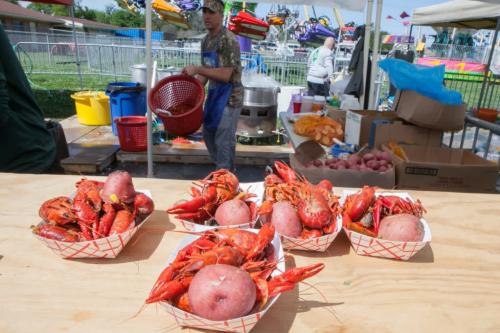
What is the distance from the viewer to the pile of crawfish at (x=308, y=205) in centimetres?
117

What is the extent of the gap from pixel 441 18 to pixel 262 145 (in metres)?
4.13

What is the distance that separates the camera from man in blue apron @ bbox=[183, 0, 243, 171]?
11.1 feet

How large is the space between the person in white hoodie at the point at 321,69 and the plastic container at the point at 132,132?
14.7 ft

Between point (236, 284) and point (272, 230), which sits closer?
point (236, 284)

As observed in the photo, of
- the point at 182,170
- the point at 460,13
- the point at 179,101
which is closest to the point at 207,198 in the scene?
the point at 179,101

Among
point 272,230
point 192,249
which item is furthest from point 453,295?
point 192,249

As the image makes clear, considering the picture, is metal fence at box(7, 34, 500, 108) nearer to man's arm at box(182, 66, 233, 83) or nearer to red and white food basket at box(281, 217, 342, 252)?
man's arm at box(182, 66, 233, 83)

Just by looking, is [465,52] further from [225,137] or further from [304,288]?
[304,288]

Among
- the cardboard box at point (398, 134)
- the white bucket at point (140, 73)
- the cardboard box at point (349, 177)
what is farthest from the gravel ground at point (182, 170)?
the white bucket at point (140, 73)

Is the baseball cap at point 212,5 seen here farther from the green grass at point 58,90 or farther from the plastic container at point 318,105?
the green grass at point 58,90

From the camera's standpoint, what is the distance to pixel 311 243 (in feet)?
3.75

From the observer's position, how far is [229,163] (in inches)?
156

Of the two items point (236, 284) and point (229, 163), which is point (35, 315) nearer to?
→ point (236, 284)

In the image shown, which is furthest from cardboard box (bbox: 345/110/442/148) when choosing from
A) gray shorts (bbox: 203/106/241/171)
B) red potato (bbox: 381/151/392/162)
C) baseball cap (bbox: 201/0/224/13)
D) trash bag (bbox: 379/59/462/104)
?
baseball cap (bbox: 201/0/224/13)
